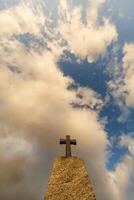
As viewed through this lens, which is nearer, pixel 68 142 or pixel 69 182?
pixel 69 182

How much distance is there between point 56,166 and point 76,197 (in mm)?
1577

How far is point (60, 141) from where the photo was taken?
13.3 metres

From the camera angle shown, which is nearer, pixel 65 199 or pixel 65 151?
pixel 65 199

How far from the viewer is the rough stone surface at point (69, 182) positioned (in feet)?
37.0

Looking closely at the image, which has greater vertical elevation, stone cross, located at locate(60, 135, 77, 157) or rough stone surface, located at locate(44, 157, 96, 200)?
stone cross, located at locate(60, 135, 77, 157)

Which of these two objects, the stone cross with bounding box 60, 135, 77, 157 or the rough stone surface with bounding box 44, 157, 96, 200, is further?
the stone cross with bounding box 60, 135, 77, 157

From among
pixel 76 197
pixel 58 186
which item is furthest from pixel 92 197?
pixel 58 186

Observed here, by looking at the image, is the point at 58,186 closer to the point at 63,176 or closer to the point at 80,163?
the point at 63,176

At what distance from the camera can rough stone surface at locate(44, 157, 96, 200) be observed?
37.0ft

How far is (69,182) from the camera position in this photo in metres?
11.7

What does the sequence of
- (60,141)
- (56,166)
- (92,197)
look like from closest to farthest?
(92,197) → (56,166) → (60,141)

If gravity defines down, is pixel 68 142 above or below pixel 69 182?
above

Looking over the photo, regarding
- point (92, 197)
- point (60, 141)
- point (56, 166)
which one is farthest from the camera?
point (60, 141)

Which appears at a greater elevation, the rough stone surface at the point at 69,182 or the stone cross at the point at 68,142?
the stone cross at the point at 68,142
